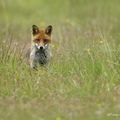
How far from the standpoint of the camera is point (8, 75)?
709 cm

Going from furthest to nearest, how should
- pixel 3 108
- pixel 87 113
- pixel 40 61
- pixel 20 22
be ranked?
pixel 20 22
pixel 40 61
pixel 3 108
pixel 87 113

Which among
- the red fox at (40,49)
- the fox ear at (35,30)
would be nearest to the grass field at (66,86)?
the red fox at (40,49)

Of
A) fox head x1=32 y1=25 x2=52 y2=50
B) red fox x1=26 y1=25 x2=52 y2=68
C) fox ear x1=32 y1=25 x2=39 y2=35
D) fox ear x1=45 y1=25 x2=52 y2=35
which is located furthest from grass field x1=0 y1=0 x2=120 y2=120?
fox ear x1=32 y1=25 x2=39 y2=35

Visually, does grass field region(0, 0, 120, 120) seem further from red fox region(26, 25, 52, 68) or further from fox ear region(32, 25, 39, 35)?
fox ear region(32, 25, 39, 35)

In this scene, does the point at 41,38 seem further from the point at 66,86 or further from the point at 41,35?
the point at 66,86

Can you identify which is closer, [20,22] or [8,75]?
[8,75]

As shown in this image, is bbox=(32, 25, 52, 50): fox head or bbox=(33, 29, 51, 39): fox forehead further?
bbox=(33, 29, 51, 39): fox forehead

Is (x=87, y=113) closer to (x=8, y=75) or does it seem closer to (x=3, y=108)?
(x=3, y=108)

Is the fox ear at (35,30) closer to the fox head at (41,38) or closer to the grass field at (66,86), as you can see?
the fox head at (41,38)

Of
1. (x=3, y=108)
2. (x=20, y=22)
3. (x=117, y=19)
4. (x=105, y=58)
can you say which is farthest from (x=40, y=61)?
(x=20, y=22)

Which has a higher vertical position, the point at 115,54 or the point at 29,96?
the point at 115,54

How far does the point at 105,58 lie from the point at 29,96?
1.89 metres


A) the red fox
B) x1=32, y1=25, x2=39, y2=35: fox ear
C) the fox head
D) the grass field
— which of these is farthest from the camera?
x1=32, y1=25, x2=39, y2=35: fox ear

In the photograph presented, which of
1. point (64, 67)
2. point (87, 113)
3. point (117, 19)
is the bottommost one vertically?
point (87, 113)
